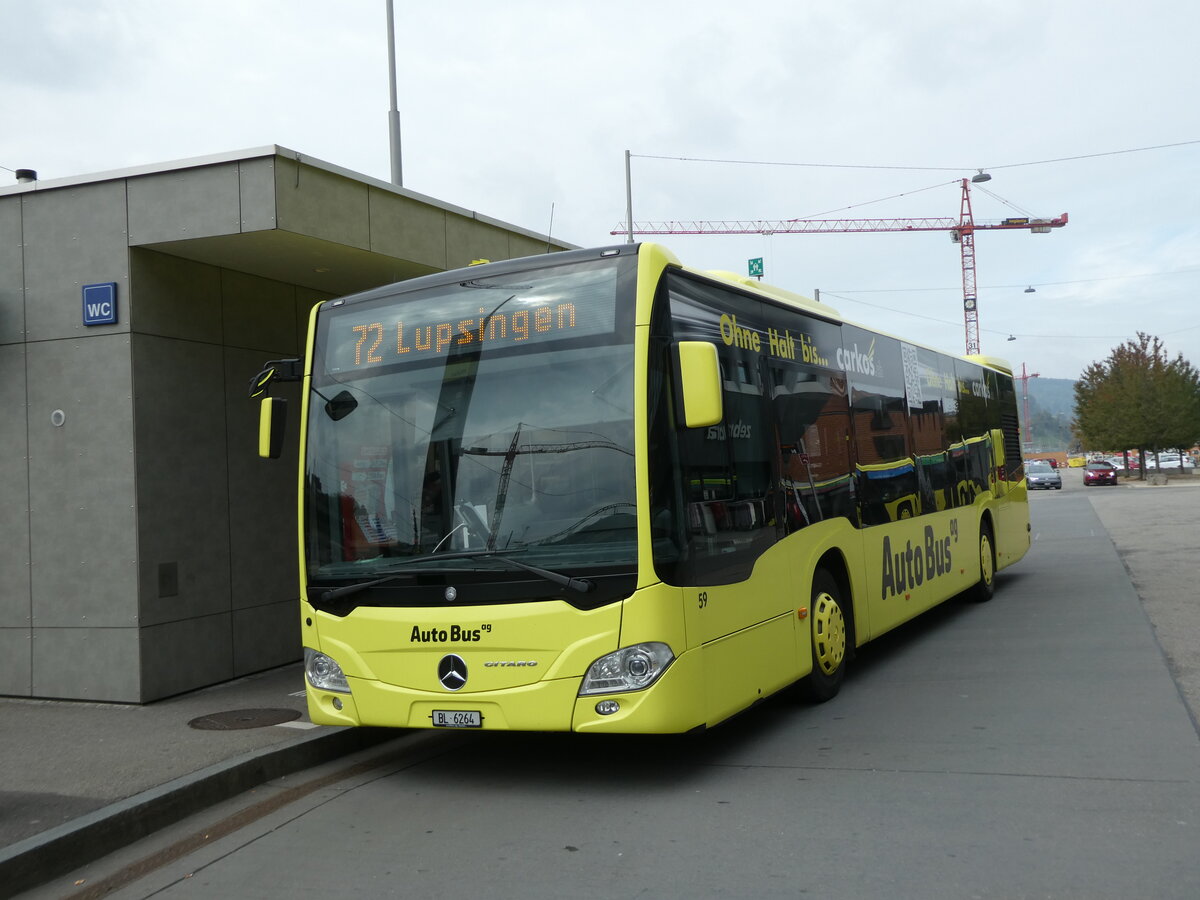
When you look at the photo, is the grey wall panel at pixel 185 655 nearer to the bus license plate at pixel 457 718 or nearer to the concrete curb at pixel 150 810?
the concrete curb at pixel 150 810

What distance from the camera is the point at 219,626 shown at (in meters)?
9.69

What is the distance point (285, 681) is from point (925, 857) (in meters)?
6.35

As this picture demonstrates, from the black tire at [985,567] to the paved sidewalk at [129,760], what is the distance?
8424 mm

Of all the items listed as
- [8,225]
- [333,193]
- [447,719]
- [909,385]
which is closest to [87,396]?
[8,225]

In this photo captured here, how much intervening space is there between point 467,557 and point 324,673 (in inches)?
51.4

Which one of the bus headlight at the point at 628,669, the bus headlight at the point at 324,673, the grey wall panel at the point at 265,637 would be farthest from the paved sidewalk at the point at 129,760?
the bus headlight at the point at 628,669

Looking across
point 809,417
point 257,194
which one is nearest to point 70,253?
point 257,194

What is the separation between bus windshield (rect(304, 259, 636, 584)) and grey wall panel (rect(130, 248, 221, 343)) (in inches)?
111

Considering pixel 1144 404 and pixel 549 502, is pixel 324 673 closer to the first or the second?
pixel 549 502

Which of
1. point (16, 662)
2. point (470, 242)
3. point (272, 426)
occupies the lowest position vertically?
point (16, 662)

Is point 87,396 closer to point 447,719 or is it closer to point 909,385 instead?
point 447,719

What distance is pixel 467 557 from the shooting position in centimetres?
629

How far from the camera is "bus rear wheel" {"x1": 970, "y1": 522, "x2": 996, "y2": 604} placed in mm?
13930

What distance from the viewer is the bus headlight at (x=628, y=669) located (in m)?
5.96
